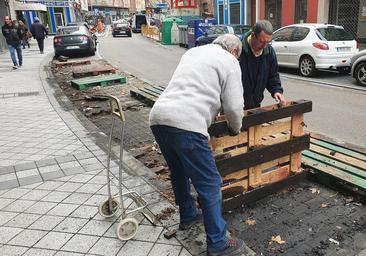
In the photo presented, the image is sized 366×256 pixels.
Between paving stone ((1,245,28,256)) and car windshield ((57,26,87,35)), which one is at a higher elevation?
car windshield ((57,26,87,35))

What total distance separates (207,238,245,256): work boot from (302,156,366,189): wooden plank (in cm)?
158

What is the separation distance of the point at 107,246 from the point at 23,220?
3.32 ft

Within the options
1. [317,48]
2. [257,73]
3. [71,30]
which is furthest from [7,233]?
[71,30]

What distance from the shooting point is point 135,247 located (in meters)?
3.23

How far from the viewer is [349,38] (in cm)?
1169

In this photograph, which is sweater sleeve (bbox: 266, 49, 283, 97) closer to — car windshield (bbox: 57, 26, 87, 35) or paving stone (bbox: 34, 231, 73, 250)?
paving stone (bbox: 34, 231, 73, 250)

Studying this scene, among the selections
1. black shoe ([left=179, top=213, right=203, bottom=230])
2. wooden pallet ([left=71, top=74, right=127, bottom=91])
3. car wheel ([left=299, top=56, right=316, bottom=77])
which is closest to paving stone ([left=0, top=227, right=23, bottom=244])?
black shoe ([left=179, top=213, right=203, bottom=230])

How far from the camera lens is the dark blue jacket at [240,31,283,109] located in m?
4.01

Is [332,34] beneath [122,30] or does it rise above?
above

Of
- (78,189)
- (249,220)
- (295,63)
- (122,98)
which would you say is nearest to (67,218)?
(78,189)

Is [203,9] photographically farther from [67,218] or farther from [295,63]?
[67,218]

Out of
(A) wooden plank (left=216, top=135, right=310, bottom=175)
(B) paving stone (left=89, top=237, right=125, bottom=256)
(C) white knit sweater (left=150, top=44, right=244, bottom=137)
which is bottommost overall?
(B) paving stone (left=89, top=237, right=125, bottom=256)

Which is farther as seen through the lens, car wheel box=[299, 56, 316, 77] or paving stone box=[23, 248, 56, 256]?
car wheel box=[299, 56, 316, 77]

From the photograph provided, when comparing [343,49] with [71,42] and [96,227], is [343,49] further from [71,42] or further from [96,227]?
[71,42]
